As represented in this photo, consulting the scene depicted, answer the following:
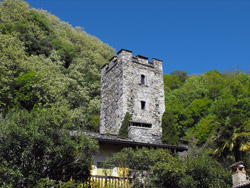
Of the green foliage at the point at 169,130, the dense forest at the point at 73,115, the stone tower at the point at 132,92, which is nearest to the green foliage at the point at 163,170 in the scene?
the dense forest at the point at 73,115

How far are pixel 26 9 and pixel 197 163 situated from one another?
38.3 meters

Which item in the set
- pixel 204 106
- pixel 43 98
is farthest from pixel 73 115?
pixel 204 106

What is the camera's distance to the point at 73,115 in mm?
28859

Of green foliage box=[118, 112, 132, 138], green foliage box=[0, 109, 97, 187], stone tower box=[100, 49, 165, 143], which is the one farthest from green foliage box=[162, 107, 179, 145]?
green foliage box=[0, 109, 97, 187]

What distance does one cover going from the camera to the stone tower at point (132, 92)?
25828 mm

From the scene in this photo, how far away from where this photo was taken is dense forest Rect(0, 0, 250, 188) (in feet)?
34.7

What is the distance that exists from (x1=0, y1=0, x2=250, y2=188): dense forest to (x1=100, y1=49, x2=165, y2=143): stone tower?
1738 mm

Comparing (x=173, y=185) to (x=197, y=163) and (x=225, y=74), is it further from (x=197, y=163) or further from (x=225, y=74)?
(x=225, y=74)

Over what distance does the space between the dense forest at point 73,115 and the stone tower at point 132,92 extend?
1738mm

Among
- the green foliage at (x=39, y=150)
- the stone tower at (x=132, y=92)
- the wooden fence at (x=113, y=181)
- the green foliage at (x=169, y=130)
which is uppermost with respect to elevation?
the stone tower at (x=132, y=92)

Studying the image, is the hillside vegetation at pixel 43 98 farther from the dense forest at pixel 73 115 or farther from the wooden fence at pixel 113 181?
the wooden fence at pixel 113 181

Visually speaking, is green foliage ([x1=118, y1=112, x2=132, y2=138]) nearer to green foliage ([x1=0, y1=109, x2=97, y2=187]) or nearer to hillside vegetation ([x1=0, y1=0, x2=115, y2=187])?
hillside vegetation ([x1=0, y1=0, x2=115, y2=187])

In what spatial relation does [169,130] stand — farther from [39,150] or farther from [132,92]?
[39,150]

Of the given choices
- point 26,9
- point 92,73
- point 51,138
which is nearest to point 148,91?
point 92,73
